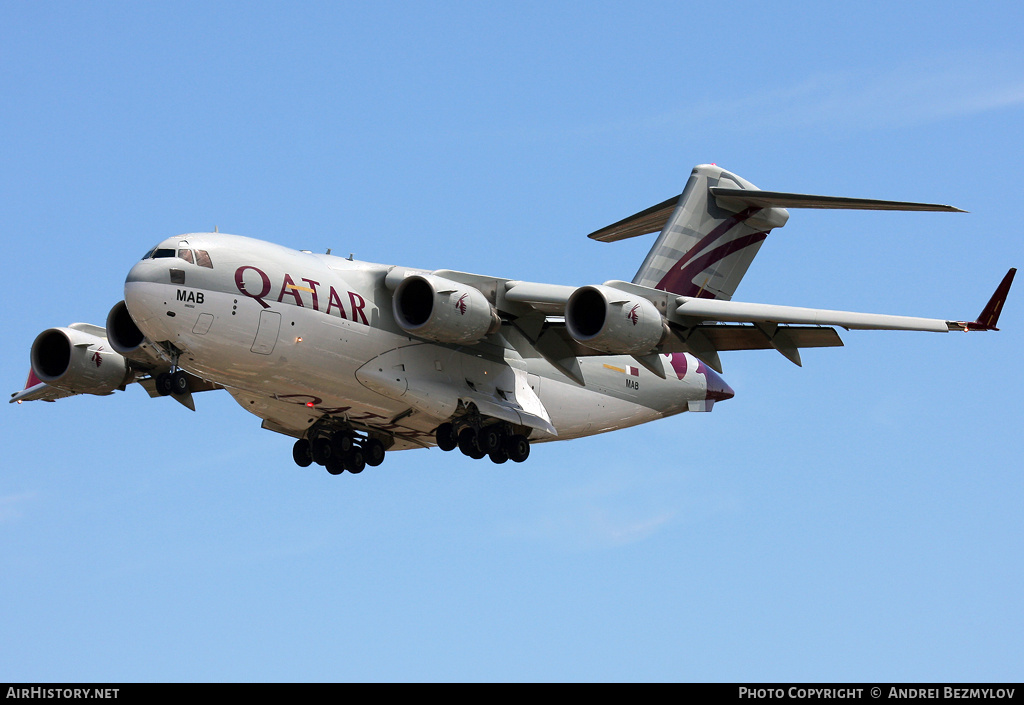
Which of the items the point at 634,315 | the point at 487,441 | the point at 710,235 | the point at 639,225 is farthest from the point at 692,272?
the point at 487,441

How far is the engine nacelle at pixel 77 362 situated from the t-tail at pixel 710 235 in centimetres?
864

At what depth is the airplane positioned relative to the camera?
18422 millimetres

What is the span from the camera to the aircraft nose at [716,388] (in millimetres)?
23391

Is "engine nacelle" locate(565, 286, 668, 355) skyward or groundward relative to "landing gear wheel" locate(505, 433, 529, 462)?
skyward

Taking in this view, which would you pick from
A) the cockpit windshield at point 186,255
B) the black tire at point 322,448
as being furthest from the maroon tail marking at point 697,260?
the cockpit windshield at point 186,255

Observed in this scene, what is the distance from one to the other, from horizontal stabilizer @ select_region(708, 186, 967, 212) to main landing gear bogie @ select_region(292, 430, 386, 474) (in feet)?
23.8

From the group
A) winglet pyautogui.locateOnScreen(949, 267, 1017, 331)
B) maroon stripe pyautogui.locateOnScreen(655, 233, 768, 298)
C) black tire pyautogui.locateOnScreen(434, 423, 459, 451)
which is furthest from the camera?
maroon stripe pyautogui.locateOnScreen(655, 233, 768, 298)

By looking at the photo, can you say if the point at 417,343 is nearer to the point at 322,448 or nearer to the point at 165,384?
Answer: the point at 322,448

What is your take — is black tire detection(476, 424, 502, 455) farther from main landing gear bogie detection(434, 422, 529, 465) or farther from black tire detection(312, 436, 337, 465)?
black tire detection(312, 436, 337, 465)

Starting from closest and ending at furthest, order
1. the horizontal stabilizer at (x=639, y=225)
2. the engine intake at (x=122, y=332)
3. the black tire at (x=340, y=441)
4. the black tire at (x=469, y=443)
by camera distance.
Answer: the engine intake at (x=122, y=332)
the black tire at (x=469, y=443)
the black tire at (x=340, y=441)
the horizontal stabilizer at (x=639, y=225)

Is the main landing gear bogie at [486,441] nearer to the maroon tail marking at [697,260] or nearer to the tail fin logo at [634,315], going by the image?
the tail fin logo at [634,315]

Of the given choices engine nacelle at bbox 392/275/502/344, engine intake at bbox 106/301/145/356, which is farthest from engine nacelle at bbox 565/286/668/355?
engine intake at bbox 106/301/145/356
